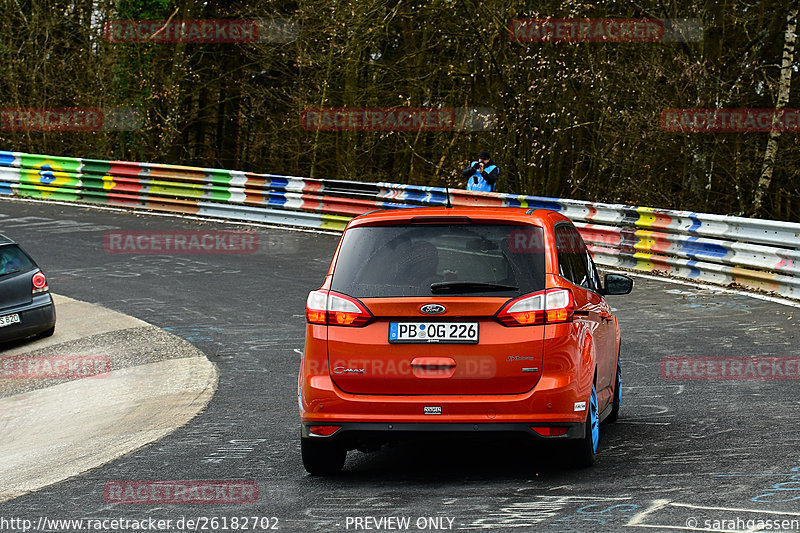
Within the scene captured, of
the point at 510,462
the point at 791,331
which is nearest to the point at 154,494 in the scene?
the point at 510,462

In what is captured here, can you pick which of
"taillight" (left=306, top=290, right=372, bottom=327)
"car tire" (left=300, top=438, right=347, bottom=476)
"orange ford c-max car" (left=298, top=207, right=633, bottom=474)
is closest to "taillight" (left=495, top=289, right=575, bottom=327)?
"orange ford c-max car" (left=298, top=207, right=633, bottom=474)

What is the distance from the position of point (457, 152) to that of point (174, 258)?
10.3m

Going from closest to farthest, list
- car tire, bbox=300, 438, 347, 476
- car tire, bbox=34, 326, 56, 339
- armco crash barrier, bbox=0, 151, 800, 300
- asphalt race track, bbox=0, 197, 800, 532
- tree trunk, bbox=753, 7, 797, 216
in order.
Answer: asphalt race track, bbox=0, 197, 800, 532, car tire, bbox=300, 438, 347, 476, car tire, bbox=34, 326, 56, 339, armco crash barrier, bbox=0, 151, 800, 300, tree trunk, bbox=753, 7, 797, 216

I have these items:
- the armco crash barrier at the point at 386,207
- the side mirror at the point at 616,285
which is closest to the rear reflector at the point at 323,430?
the side mirror at the point at 616,285

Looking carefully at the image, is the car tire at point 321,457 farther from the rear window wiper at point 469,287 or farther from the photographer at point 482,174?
the photographer at point 482,174

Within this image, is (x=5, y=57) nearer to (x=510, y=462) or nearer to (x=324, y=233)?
(x=324, y=233)

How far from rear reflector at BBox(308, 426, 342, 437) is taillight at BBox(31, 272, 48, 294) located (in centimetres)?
838

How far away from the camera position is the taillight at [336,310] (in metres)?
6.60

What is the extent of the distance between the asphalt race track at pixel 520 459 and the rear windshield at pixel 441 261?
1.11 meters

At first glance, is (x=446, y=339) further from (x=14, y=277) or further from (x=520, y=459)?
(x=14, y=277)

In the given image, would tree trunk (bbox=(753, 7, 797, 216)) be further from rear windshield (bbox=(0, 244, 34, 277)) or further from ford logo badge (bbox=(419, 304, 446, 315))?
ford logo badge (bbox=(419, 304, 446, 315))

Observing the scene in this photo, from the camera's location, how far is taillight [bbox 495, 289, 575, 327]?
255 inches

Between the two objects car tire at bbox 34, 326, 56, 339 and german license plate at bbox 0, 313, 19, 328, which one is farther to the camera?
car tire at bbox 34, 326, 56, 339

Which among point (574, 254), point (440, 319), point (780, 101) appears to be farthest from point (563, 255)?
point (780, 101)
